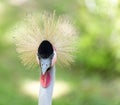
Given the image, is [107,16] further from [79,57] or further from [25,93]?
[25,93]

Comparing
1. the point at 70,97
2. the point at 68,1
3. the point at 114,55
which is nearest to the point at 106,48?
the point at 114,55

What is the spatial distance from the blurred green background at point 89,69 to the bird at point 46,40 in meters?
1.47

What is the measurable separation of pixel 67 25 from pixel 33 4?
2931 millimetres

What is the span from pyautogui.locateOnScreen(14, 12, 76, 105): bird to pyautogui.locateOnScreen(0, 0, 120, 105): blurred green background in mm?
1474

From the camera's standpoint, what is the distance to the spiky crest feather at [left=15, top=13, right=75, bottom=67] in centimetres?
215

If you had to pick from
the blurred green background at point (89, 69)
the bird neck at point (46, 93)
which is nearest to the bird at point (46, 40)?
the bird neck at point (46, 93)

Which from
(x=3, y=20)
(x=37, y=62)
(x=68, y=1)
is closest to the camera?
(x=37, y=62)

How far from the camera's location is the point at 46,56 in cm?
203

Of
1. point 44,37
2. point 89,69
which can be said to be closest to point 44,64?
point 44,37

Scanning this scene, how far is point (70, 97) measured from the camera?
3805 mm

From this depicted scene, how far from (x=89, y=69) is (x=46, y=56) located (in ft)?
6.93

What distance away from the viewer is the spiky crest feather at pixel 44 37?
7.06 feet

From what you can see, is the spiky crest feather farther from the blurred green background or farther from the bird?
the blurred green background

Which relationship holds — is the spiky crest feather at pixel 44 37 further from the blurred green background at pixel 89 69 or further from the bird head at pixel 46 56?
the blurred green background at pixel 89 69
